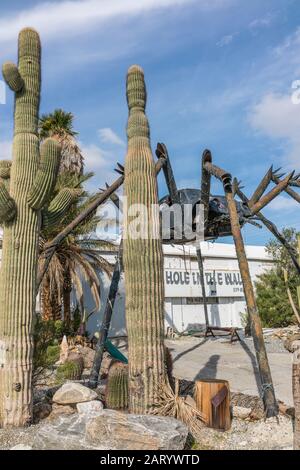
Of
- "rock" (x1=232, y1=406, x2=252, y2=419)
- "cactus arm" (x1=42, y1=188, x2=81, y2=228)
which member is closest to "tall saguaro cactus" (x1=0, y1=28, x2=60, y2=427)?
"cactus arm" (x1=42, y1=188, x2=81, y2=228)

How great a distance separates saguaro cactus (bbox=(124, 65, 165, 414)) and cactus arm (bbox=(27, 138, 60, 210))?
109cm

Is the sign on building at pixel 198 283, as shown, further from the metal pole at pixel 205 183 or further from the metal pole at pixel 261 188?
the metal pole at pixel 261 188

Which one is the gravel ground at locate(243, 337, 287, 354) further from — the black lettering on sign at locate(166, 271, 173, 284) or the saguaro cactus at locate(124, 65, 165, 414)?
the saguaro cactus at locate(124, 65, 165, 414)

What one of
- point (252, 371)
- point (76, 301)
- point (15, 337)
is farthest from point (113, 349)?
point (76, 301)

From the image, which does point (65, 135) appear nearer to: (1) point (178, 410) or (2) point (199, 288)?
(2) point (199, 288)

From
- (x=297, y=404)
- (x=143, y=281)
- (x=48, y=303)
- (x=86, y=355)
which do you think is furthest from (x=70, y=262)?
(x=297, y=404)

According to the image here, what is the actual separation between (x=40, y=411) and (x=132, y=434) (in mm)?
2314

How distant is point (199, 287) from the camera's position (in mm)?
22328

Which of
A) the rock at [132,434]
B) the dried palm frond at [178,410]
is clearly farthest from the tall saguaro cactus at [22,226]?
the dried palm frond at [178,410]

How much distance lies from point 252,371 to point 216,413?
169 inches

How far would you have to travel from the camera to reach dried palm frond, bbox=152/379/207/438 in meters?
5.07

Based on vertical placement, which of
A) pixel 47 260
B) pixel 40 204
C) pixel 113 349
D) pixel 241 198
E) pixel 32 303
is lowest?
pixel 113 349

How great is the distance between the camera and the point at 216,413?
5219 millimetres
